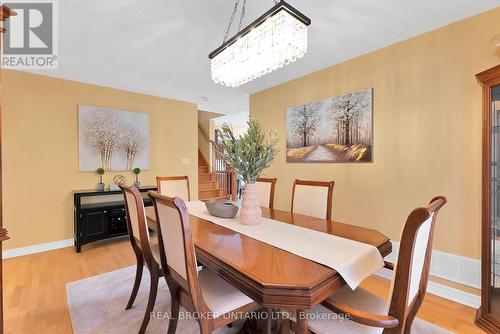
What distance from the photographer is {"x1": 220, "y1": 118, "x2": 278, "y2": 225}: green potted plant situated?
167 centimetres

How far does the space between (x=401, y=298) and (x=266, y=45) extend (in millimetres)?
1631

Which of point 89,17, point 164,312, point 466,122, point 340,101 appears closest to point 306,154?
point 340,101

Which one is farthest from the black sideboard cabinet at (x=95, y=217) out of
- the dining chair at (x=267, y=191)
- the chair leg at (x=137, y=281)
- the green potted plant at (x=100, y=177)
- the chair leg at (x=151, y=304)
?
the chair leg at (x=151, y=304)

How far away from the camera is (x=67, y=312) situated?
196cm

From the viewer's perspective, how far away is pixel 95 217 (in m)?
3.36

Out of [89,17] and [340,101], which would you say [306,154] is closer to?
[340,101]

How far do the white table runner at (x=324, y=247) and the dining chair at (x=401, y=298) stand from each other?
14 cm

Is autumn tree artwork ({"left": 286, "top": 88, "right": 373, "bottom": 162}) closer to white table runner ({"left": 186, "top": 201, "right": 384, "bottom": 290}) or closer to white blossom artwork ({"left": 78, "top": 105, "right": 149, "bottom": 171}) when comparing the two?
white table runner ({"left": 186, "top": 201, "right": 384, "bottom": 290})

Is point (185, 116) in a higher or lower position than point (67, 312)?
higher

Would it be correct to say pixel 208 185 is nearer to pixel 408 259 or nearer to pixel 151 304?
pixel 151 304

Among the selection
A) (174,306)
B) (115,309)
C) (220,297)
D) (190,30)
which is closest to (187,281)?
(220,297)

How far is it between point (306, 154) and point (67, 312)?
306 centimetres

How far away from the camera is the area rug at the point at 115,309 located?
1.76 m

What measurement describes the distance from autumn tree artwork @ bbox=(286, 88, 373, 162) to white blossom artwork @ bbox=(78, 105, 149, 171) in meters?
2.53
